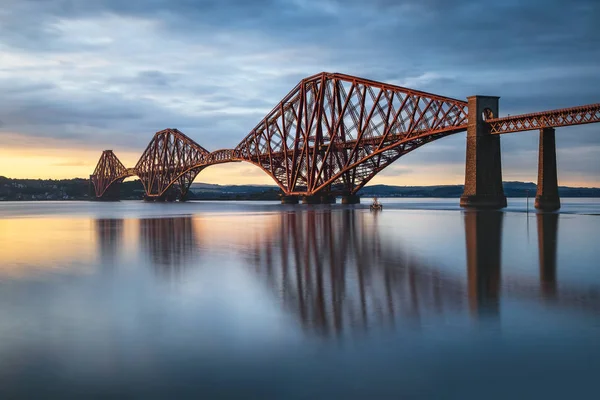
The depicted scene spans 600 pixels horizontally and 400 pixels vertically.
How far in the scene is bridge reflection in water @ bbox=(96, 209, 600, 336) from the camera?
12.0m

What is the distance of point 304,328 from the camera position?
10719 mm

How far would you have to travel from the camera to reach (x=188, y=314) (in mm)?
12211

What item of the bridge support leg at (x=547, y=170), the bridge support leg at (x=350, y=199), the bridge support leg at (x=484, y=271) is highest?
the bridge support leg at (x=547, y=170)

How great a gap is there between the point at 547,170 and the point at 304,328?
55.5 m

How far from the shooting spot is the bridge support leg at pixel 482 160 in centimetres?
6756

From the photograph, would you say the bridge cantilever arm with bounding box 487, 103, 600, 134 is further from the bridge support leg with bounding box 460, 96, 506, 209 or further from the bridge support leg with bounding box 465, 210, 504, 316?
the bridge support leg with bounding box 465, 210, 504, 316

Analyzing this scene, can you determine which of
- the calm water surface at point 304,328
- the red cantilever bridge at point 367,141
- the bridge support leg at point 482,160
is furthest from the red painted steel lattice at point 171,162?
the calm water surface at point 304,328

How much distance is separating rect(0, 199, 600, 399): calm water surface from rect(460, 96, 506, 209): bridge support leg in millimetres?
46484

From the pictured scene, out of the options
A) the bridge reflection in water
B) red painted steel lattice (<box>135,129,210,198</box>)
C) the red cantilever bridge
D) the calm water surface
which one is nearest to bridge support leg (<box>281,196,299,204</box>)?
the red cantilever bridge

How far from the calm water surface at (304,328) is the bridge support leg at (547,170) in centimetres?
4091

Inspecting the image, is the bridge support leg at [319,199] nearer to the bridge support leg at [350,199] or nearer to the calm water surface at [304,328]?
the bridge support leg at [350,199]

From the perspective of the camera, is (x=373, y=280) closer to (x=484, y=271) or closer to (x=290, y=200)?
(x=484, y=271)

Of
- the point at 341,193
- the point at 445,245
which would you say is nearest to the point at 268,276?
the point at 445,245

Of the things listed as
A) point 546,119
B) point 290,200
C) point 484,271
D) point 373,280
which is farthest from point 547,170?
point 290,200
